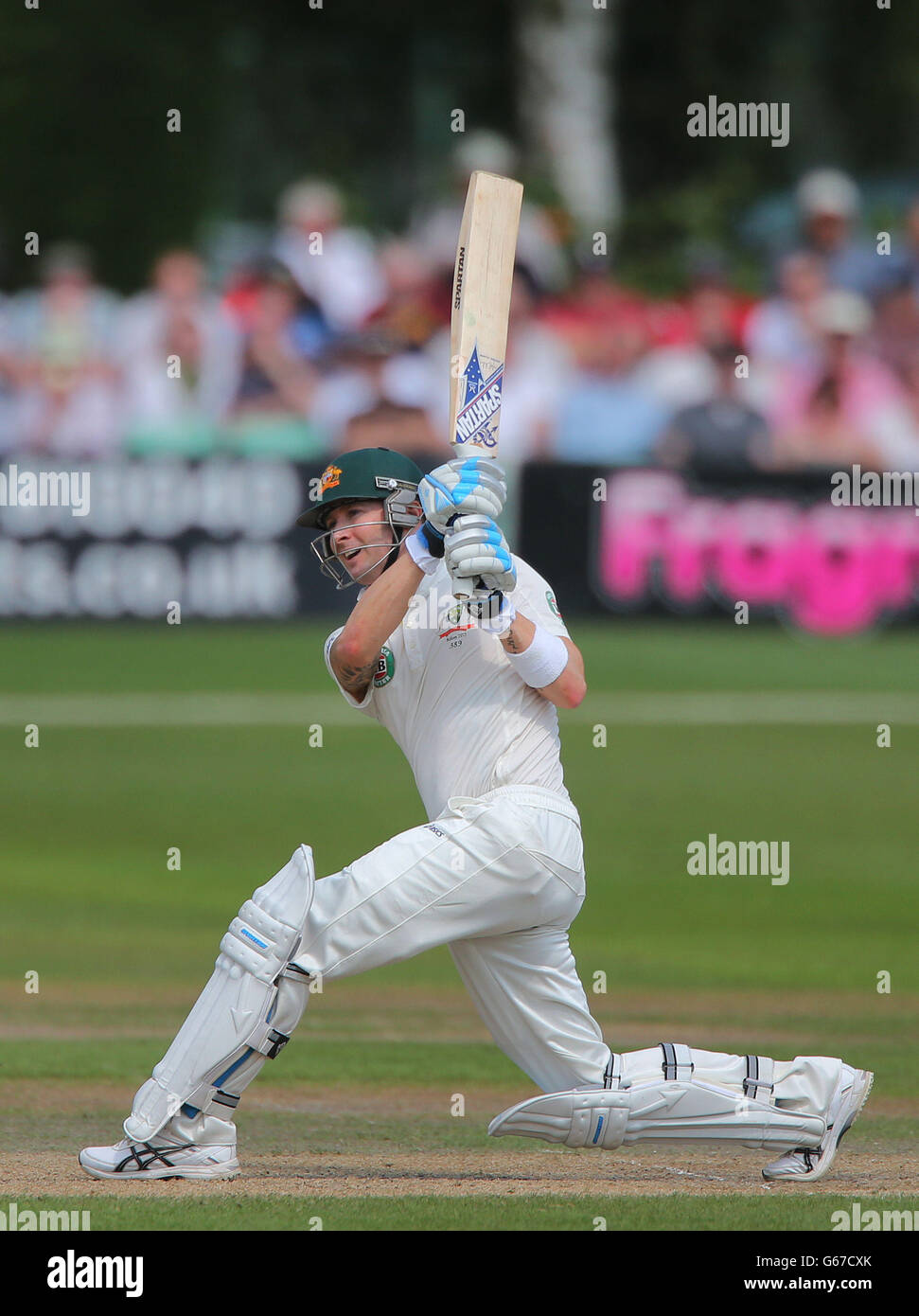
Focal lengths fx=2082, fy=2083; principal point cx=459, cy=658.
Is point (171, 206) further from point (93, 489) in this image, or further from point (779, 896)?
point (779, 896)

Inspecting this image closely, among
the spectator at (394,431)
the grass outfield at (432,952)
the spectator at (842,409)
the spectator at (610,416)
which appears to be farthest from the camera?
the spectator at (610,416)

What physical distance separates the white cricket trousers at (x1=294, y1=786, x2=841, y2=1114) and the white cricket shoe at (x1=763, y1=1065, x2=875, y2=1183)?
49 mm

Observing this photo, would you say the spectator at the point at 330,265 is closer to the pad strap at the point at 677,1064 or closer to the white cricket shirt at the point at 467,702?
the white cricket shirt at the point at 467,702

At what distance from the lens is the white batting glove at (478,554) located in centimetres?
512

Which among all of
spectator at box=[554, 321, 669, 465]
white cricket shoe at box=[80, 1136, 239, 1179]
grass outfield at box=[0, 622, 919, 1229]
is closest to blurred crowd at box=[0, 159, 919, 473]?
spectator at box=[554, 321, 669, 465]

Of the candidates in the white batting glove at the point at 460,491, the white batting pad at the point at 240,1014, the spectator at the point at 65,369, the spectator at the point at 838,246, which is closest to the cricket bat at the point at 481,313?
the white batting glove at the point at 460,491

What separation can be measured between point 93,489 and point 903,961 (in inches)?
352

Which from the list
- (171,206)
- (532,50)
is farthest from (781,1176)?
(171,206)

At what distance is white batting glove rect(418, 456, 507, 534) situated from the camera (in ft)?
17.1

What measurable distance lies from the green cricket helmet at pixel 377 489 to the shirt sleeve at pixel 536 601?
330 millimetres

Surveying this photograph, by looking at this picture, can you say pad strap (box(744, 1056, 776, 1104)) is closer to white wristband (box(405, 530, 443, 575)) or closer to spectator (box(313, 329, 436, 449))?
white wristband (box(405, 530, 443, 575))

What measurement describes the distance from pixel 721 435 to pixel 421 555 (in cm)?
1162

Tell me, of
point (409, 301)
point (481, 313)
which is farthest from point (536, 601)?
point (409, 301)

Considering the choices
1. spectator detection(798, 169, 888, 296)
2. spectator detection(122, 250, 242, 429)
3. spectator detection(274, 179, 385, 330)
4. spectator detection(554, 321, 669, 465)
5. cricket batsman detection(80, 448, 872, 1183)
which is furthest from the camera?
spectator detection(798, 169, 888, 296)
